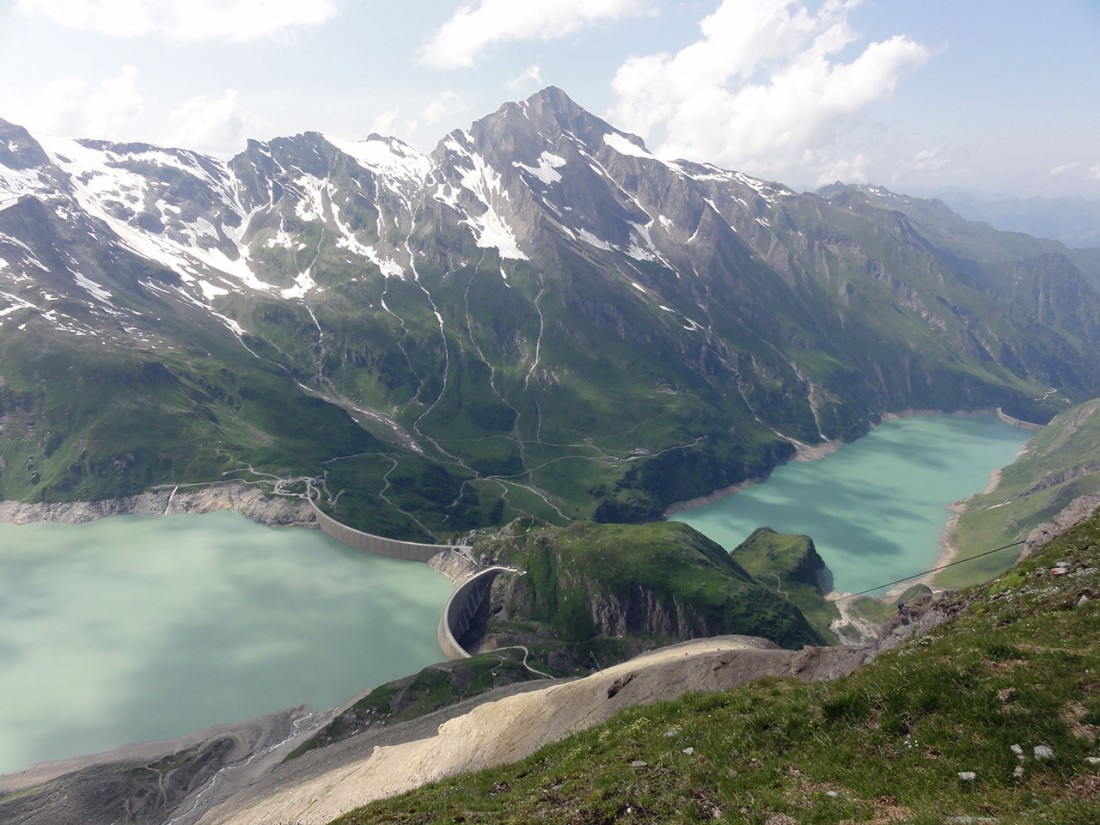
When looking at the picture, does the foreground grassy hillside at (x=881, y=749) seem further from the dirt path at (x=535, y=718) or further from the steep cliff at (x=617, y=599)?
the steep cliff at (x=617, y=599)

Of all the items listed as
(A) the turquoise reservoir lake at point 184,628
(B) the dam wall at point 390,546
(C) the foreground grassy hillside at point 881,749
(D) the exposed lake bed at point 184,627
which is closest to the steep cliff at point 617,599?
(A) the turquoise reservoir lake at point 184,628

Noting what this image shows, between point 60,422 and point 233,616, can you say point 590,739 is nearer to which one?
point 233,616

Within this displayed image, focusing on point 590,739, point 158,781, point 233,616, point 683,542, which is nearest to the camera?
point 590,739

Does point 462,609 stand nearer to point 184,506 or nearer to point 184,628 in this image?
point 184,628

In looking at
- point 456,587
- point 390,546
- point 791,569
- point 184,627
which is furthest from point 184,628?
point 791,569

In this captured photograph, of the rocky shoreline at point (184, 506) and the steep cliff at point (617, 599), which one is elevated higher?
the rocky shoreline at point (184, 506)

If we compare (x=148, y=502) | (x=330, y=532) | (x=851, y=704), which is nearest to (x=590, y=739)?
(x=851, y=704)
